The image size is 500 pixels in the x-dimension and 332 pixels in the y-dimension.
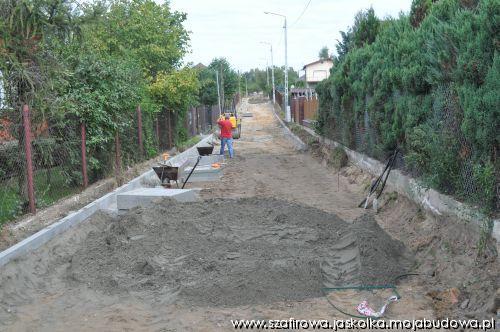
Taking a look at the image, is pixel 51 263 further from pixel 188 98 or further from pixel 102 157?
pixel 188 98

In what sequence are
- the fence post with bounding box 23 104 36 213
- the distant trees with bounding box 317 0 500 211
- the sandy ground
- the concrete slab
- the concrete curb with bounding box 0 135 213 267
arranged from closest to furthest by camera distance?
the sandy ground < the distant trees with bounding box 317 0 500 211 < the concrete curb with bounding box 0 135 213 267 < the fence post with bounding box 23 104 36 213 < the concrete slab

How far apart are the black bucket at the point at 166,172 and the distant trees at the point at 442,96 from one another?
4.77 metres

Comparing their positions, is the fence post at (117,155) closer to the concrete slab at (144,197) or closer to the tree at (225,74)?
the concrete slab at (144,197)

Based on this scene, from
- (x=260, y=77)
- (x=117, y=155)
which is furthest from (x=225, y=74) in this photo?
(x=260, y=77)

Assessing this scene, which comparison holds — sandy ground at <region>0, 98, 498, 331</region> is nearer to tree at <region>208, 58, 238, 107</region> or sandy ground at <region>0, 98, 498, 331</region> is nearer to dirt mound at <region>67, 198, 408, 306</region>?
dirt mound at <region>67, 198, 408, 306</region>

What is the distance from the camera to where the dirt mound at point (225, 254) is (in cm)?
588

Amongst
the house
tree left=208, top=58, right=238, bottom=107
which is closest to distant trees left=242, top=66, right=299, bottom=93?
the house

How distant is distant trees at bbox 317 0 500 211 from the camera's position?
633cm

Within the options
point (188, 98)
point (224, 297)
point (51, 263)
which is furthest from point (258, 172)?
point (224, 297)

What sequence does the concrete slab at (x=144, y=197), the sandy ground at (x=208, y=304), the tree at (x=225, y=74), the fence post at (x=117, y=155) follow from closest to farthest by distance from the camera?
the sandy ground at (x=208, y=304) < the concrete slab at (x=144, y=197) < the fence post at (x=117, y=155) < the tree at (x=225, y=74)

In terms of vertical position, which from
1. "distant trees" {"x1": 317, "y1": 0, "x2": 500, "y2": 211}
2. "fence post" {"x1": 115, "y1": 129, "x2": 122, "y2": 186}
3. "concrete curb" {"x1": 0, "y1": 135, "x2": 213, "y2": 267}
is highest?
"distant trees" {"x1": 317, "y1": 0, "x2": 500, "y2": 211}

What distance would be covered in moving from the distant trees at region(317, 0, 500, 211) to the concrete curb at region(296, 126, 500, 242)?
0.53 ft

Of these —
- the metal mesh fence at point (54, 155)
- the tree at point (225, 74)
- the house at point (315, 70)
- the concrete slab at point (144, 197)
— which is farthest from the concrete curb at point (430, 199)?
the house at point (315, 70)

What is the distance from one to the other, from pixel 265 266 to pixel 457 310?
2166mm
